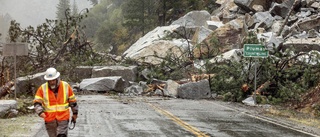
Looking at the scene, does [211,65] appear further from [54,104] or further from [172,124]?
[54,104]

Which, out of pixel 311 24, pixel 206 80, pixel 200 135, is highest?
pixel 311 24

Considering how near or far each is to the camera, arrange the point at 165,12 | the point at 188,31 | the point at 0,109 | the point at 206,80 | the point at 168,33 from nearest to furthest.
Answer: the point at 0,109 < the point at 206,80 < the point at 168,33 < the point at 188,31 < the point at 165,12

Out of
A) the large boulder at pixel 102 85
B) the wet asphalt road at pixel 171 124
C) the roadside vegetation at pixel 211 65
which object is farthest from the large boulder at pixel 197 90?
the wet asphalt road at pixel 171 124

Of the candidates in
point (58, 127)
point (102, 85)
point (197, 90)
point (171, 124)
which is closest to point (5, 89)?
point (102, 85)

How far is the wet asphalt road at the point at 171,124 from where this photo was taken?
9.83m

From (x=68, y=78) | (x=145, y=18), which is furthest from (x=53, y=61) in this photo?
(x=145, y=18)

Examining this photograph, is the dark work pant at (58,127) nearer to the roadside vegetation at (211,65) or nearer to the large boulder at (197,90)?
the roadside vegetation at (211,65)

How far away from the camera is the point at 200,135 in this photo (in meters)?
9.52

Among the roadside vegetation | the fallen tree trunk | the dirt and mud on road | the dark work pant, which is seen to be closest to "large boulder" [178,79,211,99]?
the roadside vegetation

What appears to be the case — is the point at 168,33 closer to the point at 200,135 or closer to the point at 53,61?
the point at 53,61

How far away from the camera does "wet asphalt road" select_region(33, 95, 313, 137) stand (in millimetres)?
9828

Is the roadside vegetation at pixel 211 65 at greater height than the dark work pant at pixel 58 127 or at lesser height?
greater

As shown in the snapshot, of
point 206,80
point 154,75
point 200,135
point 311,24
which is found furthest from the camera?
point 311,24

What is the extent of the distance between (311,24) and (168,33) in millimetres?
9998
